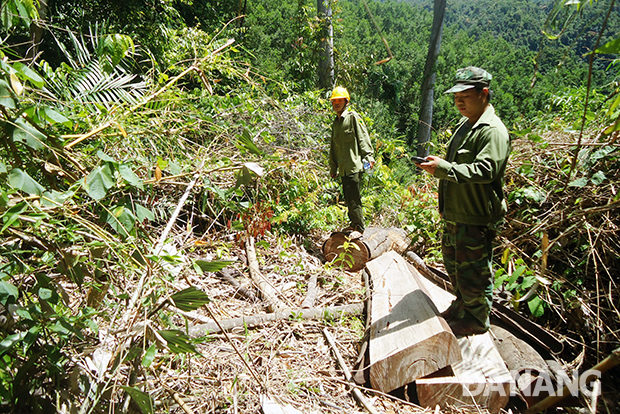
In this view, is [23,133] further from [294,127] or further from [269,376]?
[294,127]

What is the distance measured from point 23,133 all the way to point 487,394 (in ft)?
9.96

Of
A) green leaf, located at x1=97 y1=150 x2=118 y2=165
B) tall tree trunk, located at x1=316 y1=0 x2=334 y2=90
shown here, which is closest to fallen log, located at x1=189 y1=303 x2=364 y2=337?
green leaf, located at x1=97 y1=150 x2=118 y2=165

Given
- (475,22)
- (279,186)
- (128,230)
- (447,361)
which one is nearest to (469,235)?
(447,361)

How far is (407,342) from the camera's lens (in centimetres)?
265

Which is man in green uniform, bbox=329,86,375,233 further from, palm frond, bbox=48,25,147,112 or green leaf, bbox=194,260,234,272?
green leaf, bbox=194,260,234,272

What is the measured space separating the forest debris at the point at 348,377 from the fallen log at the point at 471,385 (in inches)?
14.6

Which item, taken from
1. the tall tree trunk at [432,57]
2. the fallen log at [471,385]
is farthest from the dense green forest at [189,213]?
the tall tree trunk at [432,57]

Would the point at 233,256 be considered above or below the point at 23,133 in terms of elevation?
below

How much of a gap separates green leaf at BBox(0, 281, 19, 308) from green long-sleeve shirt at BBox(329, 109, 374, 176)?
4.11 m

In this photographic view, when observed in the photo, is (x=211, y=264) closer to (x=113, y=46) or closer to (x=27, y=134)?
(x=27, y=134)

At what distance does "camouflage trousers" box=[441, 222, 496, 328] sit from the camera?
2895mm

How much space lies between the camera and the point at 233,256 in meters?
4.57

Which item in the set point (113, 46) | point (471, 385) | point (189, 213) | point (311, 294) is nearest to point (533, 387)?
point (471, 385)

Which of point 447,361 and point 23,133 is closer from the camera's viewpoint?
point 23,133
